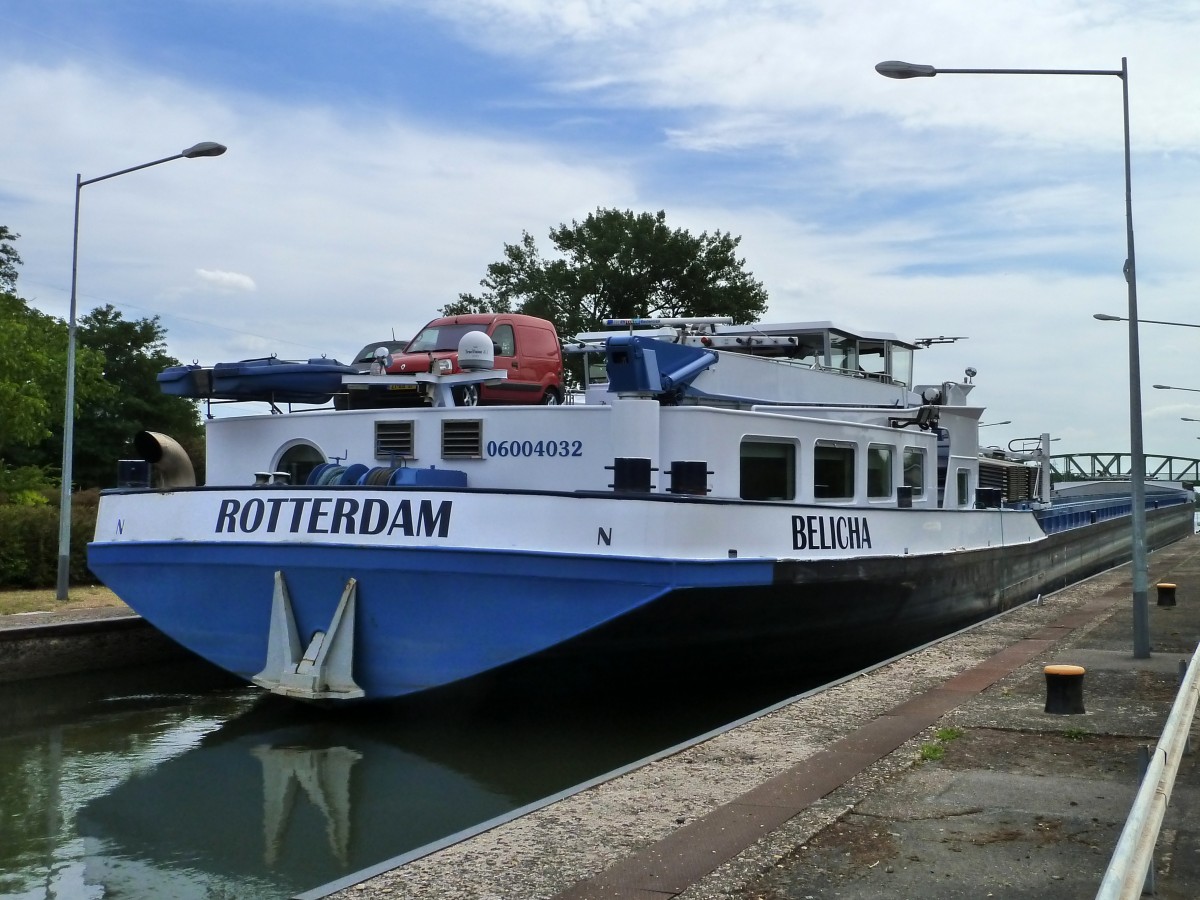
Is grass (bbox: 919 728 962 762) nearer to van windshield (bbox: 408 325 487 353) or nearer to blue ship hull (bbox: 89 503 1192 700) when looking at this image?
blue ship hull (bbox: 89 503 1192 700)

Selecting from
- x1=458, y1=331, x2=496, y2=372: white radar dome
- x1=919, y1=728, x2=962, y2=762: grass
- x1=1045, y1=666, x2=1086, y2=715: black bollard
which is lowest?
x1=919, y1=728, x2=962, y2=762: grass

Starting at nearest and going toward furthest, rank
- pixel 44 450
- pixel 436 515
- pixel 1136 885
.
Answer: pixel 1136 885
pixel 436 515
pixel 44 450

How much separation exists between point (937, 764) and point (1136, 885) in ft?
11.3

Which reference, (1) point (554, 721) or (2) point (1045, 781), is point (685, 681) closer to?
(1) point (554, 721)

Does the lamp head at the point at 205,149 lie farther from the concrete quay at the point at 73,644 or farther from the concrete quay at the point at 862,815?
the concrete quay at the point at 862,815

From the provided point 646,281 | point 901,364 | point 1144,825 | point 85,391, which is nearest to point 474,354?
point 901,364

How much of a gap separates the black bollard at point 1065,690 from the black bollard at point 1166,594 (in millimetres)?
8426

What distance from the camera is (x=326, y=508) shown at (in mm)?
9594

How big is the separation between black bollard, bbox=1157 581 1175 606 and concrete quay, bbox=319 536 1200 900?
699 centimetres

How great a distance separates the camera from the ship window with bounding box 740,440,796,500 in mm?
11102

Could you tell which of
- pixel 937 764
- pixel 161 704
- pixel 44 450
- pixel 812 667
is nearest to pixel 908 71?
pixel 812 667

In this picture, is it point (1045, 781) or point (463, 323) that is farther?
point (463, 323)

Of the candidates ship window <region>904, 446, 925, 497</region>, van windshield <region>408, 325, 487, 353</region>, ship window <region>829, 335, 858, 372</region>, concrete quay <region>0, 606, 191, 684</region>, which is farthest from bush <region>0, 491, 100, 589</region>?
ship window <region>904, 446, 925, 497</region>

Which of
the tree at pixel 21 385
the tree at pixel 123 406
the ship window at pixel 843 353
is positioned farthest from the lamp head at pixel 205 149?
the tree at pixel 123 406
